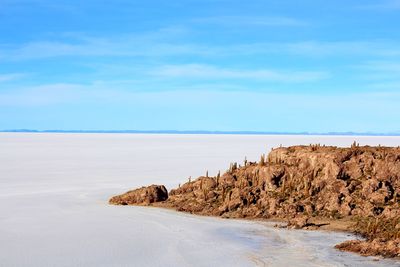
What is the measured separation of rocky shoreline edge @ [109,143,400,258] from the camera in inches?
593

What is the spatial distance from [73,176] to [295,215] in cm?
1452

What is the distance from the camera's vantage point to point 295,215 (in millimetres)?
15336

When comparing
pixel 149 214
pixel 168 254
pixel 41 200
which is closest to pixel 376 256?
pixel 168 254

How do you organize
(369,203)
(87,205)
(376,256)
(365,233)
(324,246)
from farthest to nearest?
(87,205), (369,203), (365,233), (324,246), (376,256)

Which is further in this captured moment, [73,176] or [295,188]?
[73,176]

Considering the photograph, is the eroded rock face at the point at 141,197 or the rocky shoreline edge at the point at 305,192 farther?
the eroded rock face at the point at 141,197

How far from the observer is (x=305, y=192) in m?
16.3

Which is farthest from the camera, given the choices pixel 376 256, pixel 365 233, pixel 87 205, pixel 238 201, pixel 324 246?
pixel 87 205

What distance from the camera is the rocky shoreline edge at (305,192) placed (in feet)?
49.4

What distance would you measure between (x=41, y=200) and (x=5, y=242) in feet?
21.9

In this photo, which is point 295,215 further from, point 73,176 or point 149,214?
point 73,176

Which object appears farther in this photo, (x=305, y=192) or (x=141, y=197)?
(x=141, y=197)

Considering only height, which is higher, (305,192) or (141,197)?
(305,192)

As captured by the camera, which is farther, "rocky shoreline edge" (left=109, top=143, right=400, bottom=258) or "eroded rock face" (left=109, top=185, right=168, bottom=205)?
"eroded rock face" (left=109, top=185, right=168, bottom=205)
